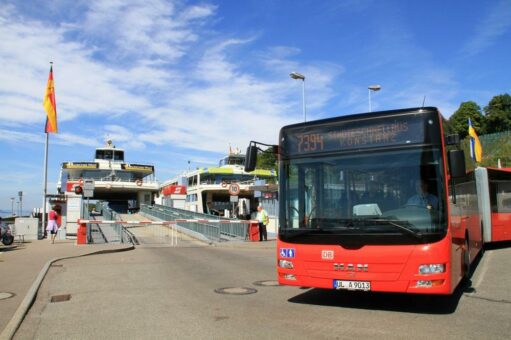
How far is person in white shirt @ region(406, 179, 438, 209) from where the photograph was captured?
6.57m

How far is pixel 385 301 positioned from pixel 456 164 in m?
2.57

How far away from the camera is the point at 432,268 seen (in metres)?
6.36

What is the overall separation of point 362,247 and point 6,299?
615cm

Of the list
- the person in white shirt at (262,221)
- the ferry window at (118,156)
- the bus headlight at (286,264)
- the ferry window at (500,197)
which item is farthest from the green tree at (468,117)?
the bus headlight at (286,264)

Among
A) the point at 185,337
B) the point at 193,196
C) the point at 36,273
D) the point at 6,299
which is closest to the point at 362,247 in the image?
the point at 185,337

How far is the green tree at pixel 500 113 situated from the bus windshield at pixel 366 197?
65946 mm

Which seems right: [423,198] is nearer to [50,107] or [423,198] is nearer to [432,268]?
[432,268]

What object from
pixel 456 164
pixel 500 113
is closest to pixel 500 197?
pixel 456 164

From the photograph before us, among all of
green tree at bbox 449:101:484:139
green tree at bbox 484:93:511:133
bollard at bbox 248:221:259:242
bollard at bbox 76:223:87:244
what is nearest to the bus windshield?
bollard at bbox 76:223:87:244

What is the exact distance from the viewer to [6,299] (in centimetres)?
830

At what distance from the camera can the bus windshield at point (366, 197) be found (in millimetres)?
6562

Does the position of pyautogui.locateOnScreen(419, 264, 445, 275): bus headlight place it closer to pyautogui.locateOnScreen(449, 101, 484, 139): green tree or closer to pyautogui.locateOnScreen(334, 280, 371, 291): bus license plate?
pyautogui.locateOnScreen(334, 280, 371, 291): bus license plate

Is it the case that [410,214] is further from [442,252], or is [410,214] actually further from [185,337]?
[185,337]

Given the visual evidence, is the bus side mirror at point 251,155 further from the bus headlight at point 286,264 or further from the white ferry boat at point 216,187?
the white ferry boat at point 216,187
